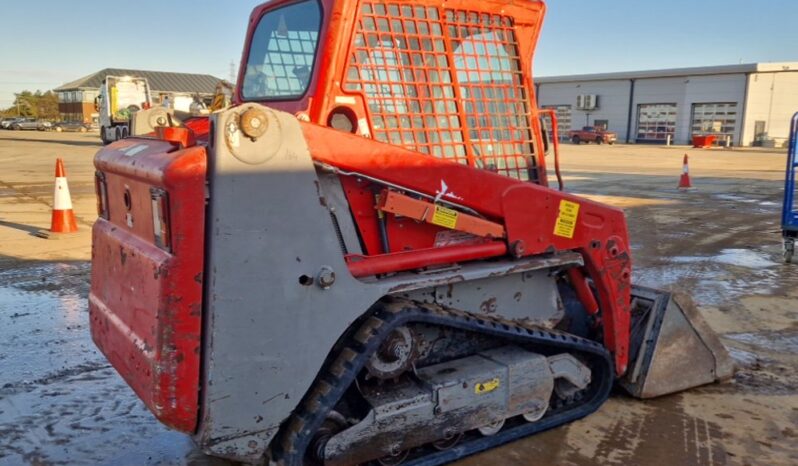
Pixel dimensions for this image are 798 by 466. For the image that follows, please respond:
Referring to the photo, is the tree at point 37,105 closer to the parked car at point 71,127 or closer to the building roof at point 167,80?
the building roof at point 167,80

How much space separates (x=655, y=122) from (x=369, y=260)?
49.6 meters

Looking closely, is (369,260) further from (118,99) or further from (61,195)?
(118,99)

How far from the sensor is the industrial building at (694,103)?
142 ft

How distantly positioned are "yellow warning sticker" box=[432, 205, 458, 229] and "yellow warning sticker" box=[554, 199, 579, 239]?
628 mm

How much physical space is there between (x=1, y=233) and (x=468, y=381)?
834 centimetres

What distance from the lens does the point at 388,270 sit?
300cm

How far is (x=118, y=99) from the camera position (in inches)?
986

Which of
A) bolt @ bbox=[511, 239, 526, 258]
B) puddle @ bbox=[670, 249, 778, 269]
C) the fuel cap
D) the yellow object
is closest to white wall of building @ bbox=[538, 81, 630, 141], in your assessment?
the yellow object

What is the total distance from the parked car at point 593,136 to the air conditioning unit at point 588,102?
527 centimetres

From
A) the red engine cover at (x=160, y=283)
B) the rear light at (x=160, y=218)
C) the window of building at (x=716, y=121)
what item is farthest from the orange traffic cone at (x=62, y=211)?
the window of building at (x=716, y=121)

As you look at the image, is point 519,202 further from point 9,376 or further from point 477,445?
point 9,376

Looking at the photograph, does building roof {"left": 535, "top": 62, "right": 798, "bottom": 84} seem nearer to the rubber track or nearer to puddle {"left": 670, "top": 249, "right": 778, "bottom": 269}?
puddle {"left": 670, "top": 249, "right": 778, "bottom": 269}

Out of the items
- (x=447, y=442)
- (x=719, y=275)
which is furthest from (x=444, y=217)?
(x=719, y=275)

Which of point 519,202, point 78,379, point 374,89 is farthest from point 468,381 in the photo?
point 78,379
